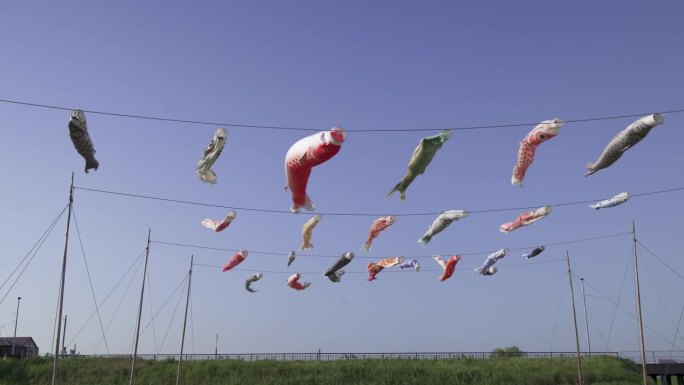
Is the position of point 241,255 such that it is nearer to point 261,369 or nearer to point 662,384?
point 261,369

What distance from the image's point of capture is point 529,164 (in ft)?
56.9

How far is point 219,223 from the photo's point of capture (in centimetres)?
2509

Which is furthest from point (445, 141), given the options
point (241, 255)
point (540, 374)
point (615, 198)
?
point (540, 374)

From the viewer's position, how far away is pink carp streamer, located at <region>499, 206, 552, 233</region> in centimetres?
2147

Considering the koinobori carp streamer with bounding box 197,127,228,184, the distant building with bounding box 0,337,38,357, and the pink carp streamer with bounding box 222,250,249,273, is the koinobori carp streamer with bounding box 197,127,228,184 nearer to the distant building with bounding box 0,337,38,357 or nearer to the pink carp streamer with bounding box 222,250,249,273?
the pink carp streamer with bounding box 222,250,249,273

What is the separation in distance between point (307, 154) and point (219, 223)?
1088 centimetres

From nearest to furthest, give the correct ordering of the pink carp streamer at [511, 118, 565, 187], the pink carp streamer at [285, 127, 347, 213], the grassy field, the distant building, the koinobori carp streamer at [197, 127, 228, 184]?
1. the pink carp streamer at [285, 127, 347, 213]
2. the pink carp streamer at [511, 118, 565, 187]
3. the koinobori carp streamer at [197, 127, 228, 184]
4. the grassy field
5. the distant building

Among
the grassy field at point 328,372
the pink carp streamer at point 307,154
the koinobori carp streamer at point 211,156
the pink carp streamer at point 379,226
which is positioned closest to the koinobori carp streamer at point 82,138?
the koinobori carp streamer at point 211,156

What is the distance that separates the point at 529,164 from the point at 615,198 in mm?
5269

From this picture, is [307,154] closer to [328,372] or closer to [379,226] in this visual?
[379,226]

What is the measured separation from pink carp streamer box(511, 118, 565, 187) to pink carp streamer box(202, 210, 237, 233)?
35.2 feet

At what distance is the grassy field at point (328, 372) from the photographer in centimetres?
4753

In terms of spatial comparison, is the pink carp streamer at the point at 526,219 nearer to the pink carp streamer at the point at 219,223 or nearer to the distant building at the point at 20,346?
the pink carp streamer at the point at 219,223

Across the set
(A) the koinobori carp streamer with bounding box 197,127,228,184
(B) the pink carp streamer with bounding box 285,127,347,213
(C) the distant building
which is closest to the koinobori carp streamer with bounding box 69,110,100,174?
(A) the koinobori carp streamer with bounding box 197,127,228,184
